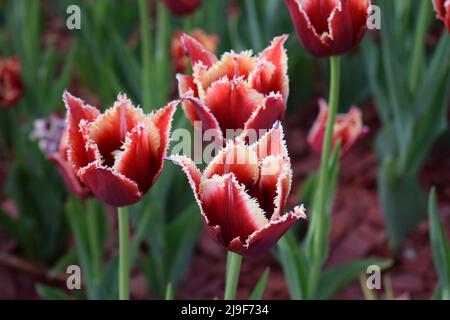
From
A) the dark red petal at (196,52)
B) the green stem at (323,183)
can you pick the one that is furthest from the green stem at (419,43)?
the dark red petal at (196,52)

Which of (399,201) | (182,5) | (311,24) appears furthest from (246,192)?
(399,201)

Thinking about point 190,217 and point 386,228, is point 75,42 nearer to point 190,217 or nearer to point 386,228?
point 190,217

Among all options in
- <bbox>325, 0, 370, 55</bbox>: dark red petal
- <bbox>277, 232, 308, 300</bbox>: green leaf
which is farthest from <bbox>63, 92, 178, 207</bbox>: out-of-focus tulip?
<bbox>277, 232, 308, 300</bbox>: green leaf

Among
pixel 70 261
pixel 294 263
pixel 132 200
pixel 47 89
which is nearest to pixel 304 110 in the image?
pixel 47 89

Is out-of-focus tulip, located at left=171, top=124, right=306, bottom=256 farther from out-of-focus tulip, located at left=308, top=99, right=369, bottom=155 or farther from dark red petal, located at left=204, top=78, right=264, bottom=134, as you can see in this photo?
out-of-focus tulip, located at left=308, top=99, right=369, bottom=155
